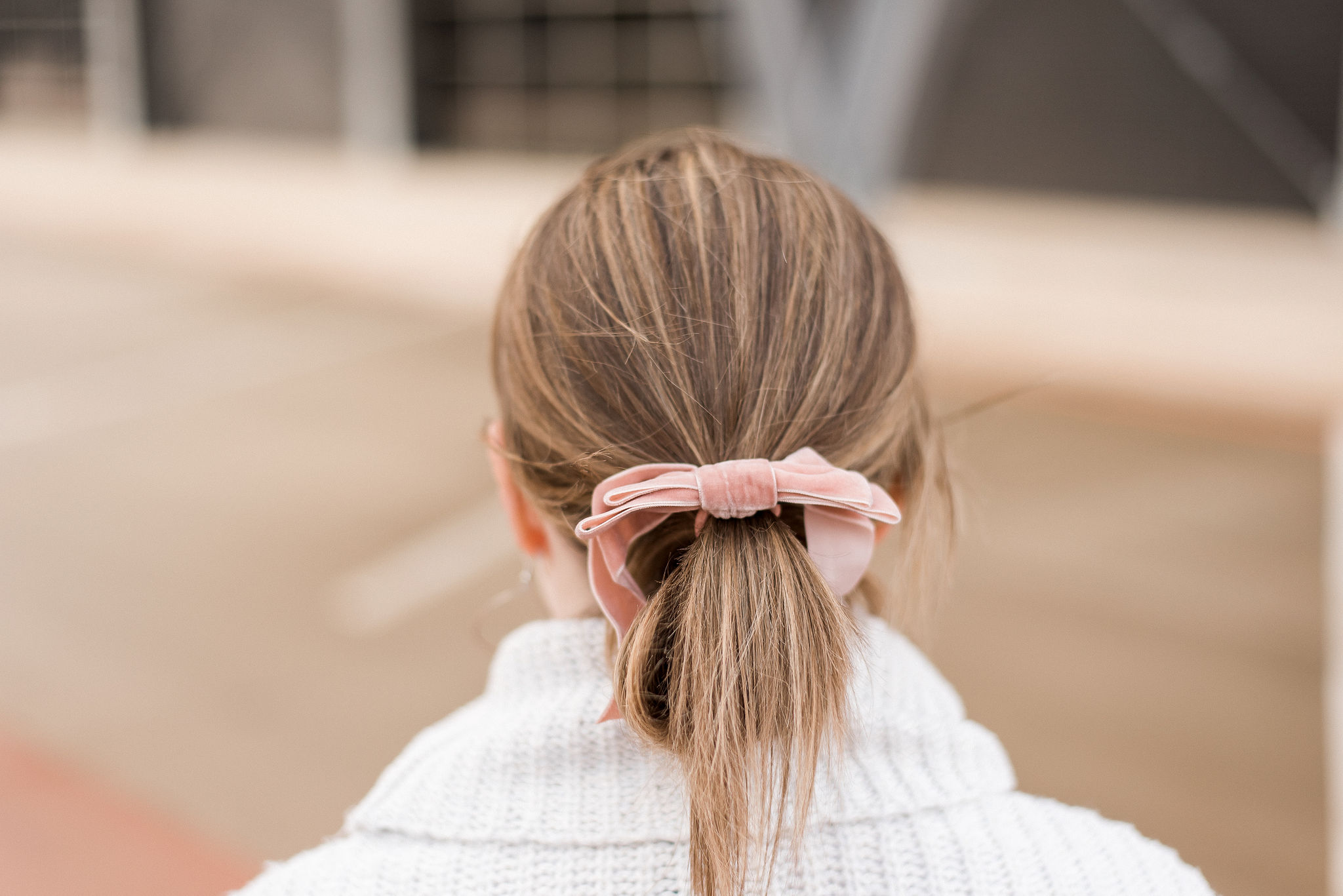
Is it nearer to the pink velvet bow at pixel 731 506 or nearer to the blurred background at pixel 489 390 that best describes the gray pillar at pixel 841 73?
the blurred background at pixel 489 390

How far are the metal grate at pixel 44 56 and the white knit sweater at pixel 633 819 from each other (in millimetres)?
12732

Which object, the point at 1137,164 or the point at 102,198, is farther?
the point at 102,198

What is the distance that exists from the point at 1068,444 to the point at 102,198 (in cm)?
826

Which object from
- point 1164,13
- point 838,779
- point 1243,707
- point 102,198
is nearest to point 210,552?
point 1243,707

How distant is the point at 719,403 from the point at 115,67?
41.3ft

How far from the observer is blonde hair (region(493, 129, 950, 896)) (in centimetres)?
66

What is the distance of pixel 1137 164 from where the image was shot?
7.46 metres

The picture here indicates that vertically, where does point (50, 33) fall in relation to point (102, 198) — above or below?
above

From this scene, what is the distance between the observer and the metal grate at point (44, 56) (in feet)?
37.6

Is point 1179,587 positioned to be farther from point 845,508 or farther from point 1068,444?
point 845,508

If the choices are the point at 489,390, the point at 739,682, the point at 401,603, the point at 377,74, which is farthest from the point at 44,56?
the point at 739,682

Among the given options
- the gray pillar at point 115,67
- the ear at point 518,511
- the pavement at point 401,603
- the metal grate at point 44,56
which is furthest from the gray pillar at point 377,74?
the ear at point 518,511

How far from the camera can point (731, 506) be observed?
67cm

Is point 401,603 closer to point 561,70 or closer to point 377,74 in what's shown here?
point 561,70
